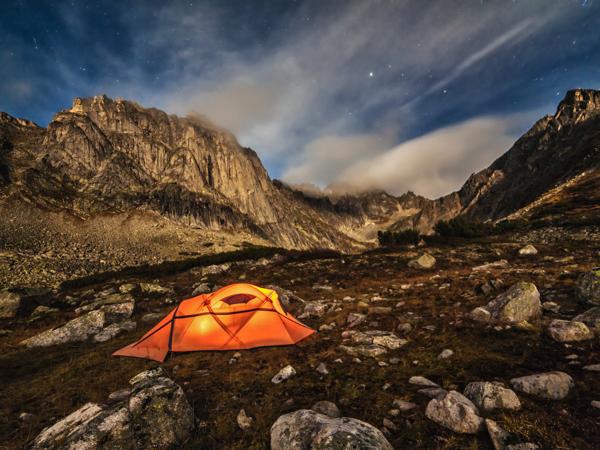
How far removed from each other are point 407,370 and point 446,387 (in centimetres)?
103

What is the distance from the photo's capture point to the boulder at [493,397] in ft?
14.1

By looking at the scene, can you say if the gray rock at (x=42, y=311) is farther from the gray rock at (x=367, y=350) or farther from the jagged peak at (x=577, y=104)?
the jagged peak at (x=577, y=104)

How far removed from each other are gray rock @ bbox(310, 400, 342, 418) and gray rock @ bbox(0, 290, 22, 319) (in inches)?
Answer: 754

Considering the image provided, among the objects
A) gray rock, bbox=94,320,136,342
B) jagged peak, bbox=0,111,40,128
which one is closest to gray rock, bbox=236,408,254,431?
gray rock, bbox=94,320,136,342

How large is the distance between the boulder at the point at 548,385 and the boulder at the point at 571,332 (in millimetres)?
2119

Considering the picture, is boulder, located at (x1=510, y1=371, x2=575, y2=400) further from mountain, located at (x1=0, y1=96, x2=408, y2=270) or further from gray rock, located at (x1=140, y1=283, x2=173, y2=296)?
mountain, located at (x1=0, y1=96, x2=408, y2=270)

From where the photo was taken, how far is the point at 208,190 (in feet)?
516

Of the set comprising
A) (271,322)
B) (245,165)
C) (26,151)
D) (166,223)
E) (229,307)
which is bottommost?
(271,322)

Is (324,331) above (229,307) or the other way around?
the other way around

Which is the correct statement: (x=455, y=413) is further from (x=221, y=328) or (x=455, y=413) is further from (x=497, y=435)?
(x=221, y=328)

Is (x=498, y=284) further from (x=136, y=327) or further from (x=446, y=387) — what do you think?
(x=136, y=327)

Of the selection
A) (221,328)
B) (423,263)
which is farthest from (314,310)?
(423,263)

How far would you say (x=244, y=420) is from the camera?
5.05 metres

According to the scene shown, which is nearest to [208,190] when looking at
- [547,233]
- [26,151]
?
[26,151]
